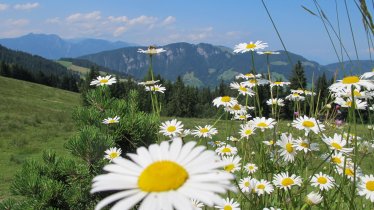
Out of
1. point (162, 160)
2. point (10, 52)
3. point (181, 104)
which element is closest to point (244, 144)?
point (162, 160)

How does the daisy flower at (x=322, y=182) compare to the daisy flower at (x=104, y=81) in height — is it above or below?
below

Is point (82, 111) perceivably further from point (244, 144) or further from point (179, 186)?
point (179, 186)

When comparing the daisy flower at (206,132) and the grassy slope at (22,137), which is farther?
the grassy slope at (22,137)

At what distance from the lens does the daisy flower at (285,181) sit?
2832mm

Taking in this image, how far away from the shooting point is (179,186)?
1.05 metres

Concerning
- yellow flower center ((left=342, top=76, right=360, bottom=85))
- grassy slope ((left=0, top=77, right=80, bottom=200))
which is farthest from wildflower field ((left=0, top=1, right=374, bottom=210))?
grassy slope ((left=0, top=77, right=80, bottom=200))

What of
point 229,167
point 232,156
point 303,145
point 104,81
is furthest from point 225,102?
point 104,81

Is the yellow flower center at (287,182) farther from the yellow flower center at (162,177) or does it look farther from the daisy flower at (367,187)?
the yellow flower center at (162,177)

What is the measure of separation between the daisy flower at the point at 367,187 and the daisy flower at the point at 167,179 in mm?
1772

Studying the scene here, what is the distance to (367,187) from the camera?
2623 mm

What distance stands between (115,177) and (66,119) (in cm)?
3181

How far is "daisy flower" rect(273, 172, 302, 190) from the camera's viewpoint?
2.83 meters

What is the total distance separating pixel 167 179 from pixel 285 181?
6.60 feet

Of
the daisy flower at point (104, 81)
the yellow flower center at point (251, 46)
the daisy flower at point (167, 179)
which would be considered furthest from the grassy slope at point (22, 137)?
the daisy flower at point (167, 179)
